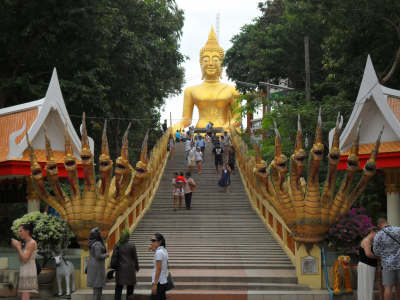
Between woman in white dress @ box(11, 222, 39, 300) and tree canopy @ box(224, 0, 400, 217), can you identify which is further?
tree canopy @ box(224, 0, 400, 217)

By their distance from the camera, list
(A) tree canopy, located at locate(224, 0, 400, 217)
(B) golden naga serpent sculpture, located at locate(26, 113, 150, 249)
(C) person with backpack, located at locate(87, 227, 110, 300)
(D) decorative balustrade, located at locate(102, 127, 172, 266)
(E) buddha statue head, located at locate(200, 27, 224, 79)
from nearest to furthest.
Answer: (C) person with backpack, located at locate(87, 227, 110, 300) → (B) golden naga serpent sculpture, located at locate(26, 113, 150, 249) → (D) decorative balustrade, located at locate(102, 127, 172, 266) → (A) tree canopy, located at locate(224, 0, 400, 217) → (E) buddha statue head, located at locate(200, 27, 224, 79)

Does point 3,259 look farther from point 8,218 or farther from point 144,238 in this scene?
point 8,218

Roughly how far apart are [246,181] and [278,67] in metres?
8.96

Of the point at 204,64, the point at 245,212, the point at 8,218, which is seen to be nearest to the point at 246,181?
the point at 245,212

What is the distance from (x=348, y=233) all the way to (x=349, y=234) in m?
0.03

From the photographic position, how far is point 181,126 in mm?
39438

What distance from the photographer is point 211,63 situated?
41.3 meters

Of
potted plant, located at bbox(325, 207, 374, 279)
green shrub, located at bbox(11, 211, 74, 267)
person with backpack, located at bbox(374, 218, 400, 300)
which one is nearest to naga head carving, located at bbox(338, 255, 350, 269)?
potted plant, located at bbox(325, 207, 374, 279)

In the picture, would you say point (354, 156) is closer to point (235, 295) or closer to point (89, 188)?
point (235, 295)

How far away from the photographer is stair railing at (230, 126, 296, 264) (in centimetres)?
1436

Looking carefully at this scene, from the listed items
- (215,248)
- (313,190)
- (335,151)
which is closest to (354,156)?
(335,151)

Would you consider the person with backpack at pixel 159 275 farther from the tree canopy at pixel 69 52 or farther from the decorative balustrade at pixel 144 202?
the tree canopy at pixel 69 52

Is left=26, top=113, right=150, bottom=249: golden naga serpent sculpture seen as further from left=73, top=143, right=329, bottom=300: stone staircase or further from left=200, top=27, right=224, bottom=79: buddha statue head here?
left=200, top=27, right=224, bottom=79: buddha statue head

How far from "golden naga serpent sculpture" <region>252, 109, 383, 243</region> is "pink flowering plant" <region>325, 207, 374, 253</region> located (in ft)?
0.86
